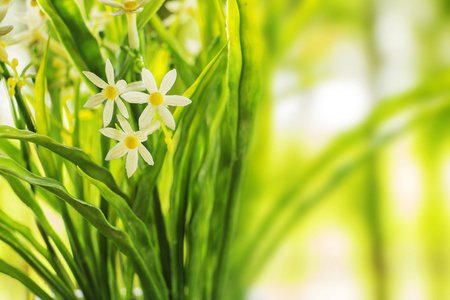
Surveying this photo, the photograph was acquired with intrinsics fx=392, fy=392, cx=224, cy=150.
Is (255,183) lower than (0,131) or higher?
higher

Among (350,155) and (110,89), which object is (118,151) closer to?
(110,89)

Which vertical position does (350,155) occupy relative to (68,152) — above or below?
above

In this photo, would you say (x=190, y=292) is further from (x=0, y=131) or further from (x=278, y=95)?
(x=278, y=95)

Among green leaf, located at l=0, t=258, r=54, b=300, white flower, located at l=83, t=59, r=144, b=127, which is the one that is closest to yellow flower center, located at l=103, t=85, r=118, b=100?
white flower, located at l=83, t=59, r=144, b=127

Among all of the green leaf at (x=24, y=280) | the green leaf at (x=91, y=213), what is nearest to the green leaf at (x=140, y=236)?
the green leaf at (x=91, y=213)

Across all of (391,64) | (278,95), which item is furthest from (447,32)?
(278,95)

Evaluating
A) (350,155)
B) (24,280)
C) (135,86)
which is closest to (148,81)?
(135,86)
